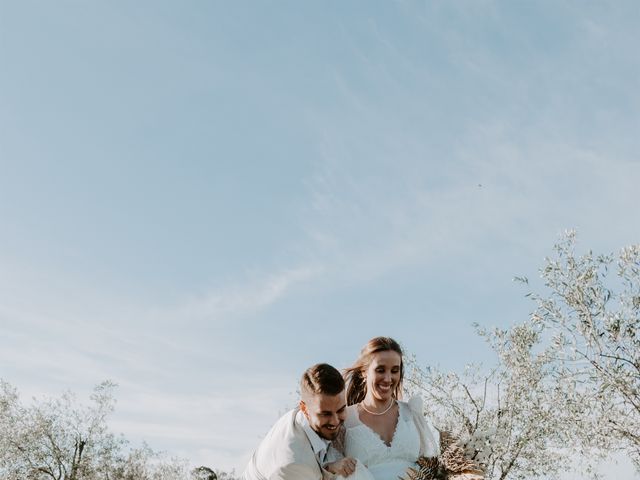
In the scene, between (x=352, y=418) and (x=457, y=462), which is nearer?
(x=457, y=462)

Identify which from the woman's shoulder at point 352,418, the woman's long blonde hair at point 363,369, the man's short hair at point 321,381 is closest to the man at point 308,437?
the man's short hair at point 321,381

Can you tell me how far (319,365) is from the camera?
201 inches

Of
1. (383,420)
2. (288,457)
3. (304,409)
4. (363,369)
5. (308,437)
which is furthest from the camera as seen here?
(363,369)

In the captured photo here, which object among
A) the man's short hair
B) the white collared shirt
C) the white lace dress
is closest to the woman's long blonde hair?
the white lace dress

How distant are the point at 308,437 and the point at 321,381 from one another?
0.41 m

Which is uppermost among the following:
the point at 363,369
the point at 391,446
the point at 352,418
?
the point at 363,369

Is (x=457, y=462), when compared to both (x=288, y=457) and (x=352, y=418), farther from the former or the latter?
(x=352, y=418)

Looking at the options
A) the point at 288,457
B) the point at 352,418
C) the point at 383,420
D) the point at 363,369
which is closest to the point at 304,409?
the point at 288,457

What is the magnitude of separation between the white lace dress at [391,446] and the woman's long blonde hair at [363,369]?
47 centimetres

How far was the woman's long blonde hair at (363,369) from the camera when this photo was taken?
19.7ft

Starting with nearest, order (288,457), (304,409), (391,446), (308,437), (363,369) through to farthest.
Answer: (288,457), (308,437), (304,409), (391,446), (363,369)

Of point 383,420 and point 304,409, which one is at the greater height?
point 383,420

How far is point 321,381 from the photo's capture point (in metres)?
4.95

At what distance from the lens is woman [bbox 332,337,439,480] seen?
5555mm
